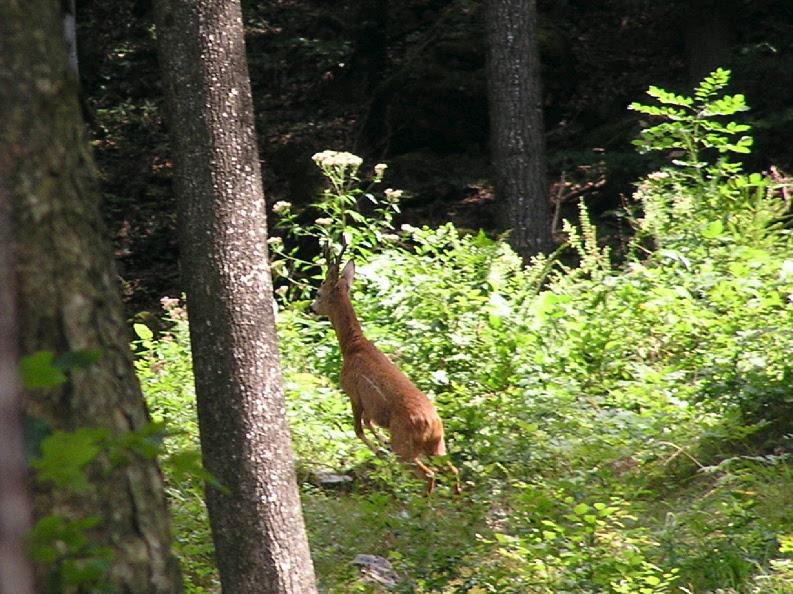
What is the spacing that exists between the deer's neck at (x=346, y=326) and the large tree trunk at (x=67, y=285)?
6148 millimetres

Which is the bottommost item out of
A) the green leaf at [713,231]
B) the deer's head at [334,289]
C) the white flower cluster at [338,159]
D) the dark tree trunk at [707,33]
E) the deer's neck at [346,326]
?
the deer's neck at [346,326]

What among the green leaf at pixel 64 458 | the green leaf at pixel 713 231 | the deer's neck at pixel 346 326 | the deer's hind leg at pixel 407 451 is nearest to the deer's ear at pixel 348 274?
the deer's neck at pixel 346 326

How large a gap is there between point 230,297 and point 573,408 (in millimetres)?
3516

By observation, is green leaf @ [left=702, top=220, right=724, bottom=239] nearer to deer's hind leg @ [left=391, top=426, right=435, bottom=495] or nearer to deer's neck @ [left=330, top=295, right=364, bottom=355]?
deer's neck @ [left=330, top=295, right=364, bottom=355]

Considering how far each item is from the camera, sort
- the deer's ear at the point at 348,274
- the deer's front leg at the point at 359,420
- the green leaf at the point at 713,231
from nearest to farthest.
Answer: the deer's front leg at the point at 359,420 → the deer's ear at the point at 348,274 → the green leaf at the point at 713,231

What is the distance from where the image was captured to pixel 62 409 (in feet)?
8.61

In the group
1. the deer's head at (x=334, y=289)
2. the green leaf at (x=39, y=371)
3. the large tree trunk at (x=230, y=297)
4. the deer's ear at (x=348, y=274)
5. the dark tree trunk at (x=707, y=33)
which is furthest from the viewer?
the dark tree trunk at (x=707, y=33)

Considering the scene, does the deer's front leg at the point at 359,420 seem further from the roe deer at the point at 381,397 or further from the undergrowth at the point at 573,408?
the undergrowth at the point at 573,408

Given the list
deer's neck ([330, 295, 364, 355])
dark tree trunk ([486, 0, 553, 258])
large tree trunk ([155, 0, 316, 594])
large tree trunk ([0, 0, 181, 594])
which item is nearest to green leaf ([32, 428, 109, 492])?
large tree trunk ([0, 0, 181, 594])

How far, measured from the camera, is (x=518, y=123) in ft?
44.9

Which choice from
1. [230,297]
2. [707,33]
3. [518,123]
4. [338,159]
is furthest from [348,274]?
[707,33]

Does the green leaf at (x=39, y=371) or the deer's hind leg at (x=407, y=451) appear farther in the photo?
the deer's hind leg at (x=407, y=451)

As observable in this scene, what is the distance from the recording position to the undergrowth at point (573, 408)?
6219 mm

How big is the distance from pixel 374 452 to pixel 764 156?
694cm
